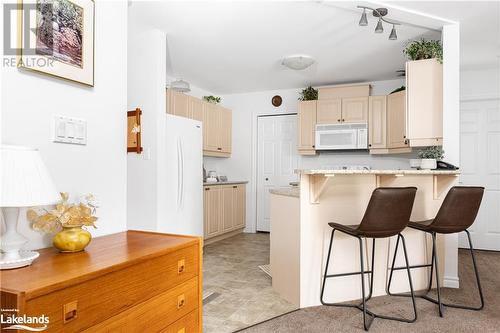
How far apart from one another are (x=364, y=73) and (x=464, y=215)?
298cm

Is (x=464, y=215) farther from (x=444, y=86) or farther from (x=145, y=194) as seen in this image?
(x=145, y=194)

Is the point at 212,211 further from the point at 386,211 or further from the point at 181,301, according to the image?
the point at 181,301

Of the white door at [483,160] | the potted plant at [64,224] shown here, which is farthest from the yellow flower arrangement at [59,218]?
the white door at [483,160]

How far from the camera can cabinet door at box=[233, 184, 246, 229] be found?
5.79m

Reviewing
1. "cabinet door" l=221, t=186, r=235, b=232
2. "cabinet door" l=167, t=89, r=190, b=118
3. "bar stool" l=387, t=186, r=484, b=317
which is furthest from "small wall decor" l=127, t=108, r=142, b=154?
"bar stool" l=387, t=186, r=484, b=317

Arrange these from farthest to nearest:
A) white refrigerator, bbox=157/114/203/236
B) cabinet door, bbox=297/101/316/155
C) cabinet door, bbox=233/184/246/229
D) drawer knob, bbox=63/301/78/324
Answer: cabinet door, bbox=233/184/246/229
cabinet door, bbox=297/101/316/155
white refrigerator, bbox=157/114/203/236
drawer knob, bbox=63/301/78/324

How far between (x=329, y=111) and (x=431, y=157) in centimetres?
227

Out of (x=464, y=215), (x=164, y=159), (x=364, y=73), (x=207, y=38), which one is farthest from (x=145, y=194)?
(x=364, y=73)

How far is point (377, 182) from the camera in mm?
3072

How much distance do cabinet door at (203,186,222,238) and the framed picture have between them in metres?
3.43

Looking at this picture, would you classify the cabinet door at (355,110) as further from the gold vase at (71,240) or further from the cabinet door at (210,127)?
the gold vase at (71,240)

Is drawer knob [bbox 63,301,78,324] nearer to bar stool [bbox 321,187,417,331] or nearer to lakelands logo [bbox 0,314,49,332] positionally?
lakelands logo [bbox 0,314,49,332]

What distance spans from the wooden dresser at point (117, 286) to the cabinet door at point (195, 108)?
338 centimetres

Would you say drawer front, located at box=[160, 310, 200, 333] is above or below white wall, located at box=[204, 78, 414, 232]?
below
